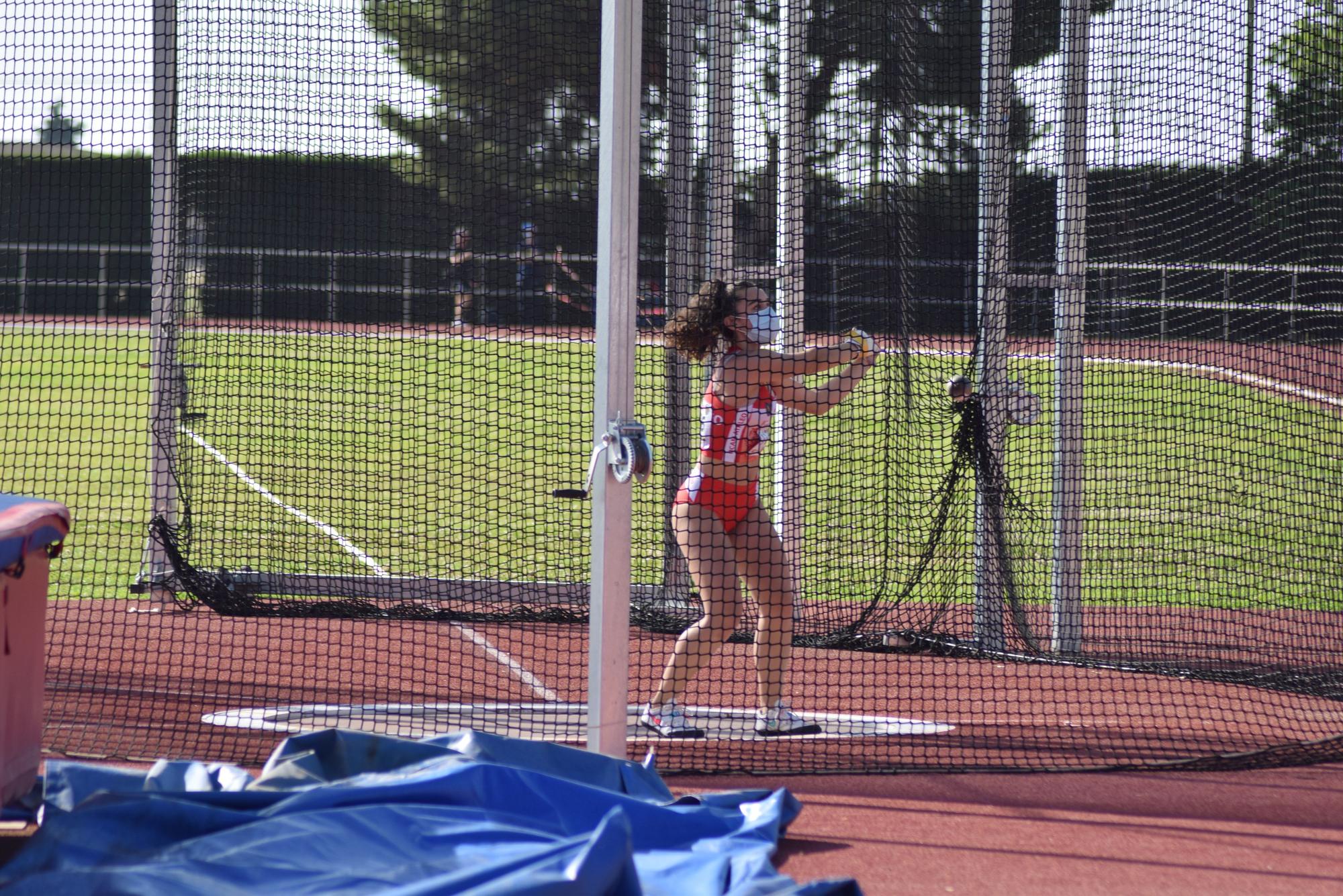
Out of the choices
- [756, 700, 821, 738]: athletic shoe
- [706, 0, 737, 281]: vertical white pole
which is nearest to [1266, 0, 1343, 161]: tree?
[706, 0, 737, 281]: vertical white pole

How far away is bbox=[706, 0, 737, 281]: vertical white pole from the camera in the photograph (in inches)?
285

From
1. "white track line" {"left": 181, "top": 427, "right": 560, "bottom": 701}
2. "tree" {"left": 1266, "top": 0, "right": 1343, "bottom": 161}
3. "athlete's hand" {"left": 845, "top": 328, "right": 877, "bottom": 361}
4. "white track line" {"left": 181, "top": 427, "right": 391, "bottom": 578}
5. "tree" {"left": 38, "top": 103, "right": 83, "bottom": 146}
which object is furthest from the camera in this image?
"white track line" {"left": 181, "top": 427, "right": 391, "bottom": 578}

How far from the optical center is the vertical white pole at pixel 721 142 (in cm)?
723

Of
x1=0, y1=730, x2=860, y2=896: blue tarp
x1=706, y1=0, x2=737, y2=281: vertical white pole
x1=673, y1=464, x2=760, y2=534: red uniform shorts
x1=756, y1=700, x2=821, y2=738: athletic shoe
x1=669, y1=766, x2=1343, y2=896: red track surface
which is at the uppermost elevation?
x1=706, y1=0, x2=737, y2=281: vertical white pole

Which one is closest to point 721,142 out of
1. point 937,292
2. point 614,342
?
point 937,292

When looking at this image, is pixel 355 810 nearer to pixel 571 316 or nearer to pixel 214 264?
pixel 214 264

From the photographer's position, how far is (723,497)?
5.21 m

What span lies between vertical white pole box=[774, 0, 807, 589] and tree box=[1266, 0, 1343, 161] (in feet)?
7.87

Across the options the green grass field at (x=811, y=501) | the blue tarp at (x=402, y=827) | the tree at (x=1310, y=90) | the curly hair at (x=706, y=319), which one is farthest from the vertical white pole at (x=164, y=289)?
the tree at (x=1310, y=90)

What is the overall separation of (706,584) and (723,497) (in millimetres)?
344

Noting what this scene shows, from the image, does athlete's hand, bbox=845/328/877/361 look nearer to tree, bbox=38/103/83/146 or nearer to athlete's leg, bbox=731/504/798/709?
athlete's leg, bbox=731/504/798/709

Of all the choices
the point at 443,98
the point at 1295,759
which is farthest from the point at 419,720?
the point at 443,98

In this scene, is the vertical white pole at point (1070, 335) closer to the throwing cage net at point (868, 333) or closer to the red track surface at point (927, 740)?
the throwing cage net at point (868, 333)

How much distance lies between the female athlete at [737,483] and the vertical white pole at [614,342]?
1087 millimetres
